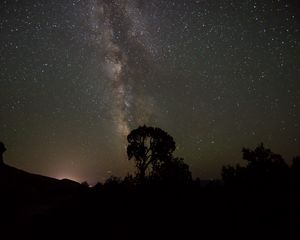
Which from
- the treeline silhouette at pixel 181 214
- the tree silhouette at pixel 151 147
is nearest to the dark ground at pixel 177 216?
the treeline silhouette at pixel 181 214

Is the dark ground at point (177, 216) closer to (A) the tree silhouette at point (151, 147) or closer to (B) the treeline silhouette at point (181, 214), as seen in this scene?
(B) the treeline silhouette at point (181, 214)

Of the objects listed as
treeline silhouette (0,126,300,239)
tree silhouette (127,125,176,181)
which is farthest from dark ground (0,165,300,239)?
tree silhouette (127,125,176,181)

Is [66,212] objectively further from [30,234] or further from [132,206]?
[132,206]

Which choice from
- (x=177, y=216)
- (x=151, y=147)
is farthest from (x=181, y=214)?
(x=151, y=147)

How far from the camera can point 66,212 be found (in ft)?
37.2

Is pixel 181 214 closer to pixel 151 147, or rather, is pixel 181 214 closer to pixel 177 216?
pixel 177 216

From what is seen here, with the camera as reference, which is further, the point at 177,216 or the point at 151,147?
the point at 151,147

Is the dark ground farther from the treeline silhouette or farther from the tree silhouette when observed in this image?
the tree silhouette

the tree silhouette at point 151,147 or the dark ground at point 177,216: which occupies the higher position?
the tree silhouette at point 151,147

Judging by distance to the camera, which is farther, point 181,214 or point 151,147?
point 151,147

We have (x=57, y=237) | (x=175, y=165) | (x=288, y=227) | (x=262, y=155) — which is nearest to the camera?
(x=288, y=227)

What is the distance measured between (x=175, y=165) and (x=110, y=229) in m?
26.0

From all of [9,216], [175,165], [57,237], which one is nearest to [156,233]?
[57,237]

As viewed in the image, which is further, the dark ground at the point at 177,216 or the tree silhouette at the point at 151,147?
the tree silhouette at the point at 151,147
